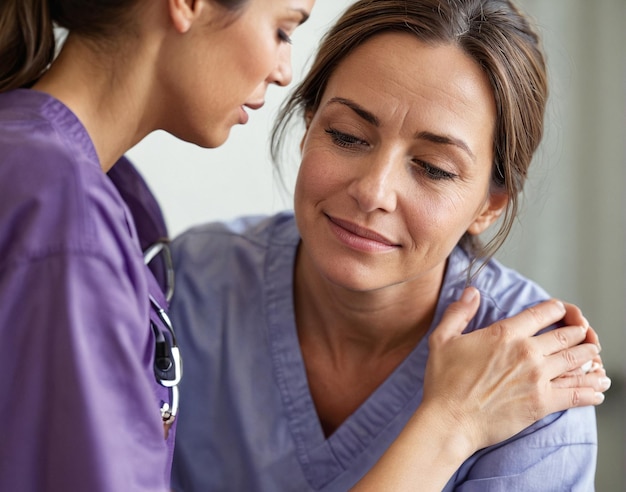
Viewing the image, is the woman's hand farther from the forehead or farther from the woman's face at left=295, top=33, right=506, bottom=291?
the forehead

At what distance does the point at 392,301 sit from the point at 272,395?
24 centimetres

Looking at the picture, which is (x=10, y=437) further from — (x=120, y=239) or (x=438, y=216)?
(x=438, y=216)

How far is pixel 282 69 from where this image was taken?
1062 millimetres

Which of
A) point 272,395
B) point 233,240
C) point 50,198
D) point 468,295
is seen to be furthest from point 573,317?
point 50,198

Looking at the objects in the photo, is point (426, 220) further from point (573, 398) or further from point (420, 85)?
point (573, 398)

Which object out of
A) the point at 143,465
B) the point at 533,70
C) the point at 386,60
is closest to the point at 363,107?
the point at 386,60

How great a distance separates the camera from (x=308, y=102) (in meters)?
1.43

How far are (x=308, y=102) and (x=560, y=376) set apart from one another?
574mm

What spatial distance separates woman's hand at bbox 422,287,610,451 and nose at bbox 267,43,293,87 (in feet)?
1.51

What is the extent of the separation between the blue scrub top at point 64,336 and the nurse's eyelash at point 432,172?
52cm

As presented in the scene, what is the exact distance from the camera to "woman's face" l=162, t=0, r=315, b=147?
0.96 metres

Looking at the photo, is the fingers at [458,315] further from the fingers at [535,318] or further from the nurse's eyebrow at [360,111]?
the nurse's eyebrow at [360,111]

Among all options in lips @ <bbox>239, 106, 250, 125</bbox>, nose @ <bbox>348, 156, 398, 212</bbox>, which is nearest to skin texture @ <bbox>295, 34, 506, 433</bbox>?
nose @ <bbox>348, 156, 398, 212</bbox>

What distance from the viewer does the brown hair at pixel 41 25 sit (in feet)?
3.06
